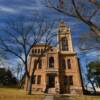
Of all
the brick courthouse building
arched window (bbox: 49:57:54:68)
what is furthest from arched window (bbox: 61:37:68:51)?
arched window (bbox: 49:57:54:68)

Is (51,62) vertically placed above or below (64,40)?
below

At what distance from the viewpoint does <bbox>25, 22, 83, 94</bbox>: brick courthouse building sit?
49344 millimetres

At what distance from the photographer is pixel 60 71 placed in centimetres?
5116

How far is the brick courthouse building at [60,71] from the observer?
162 feet

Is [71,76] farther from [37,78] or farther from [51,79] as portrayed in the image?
[37,78]

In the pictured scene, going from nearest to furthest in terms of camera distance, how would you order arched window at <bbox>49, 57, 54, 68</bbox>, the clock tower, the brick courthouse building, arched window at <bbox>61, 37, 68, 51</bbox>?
1. the brick courthouse building
2. arched window at <bbox>49, 57, 54, 68</bbox>
3. the clock tower
4. arched window at <bbox>61, 37, 68, 51</bbox>

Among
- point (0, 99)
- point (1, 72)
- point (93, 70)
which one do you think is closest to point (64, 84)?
point (93, 70)

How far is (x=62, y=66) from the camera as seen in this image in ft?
170

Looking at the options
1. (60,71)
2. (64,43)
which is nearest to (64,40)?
(64,43)

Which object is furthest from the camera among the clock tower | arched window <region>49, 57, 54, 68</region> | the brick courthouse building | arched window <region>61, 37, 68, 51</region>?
arched window <region>61, 37, 68, 51</region>

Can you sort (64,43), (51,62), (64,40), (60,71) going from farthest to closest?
1. (64,40)
2. (64,43)
3. (51,62)
4. (60,71)

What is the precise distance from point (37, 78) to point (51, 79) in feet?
11.8

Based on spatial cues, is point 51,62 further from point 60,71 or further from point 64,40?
point 64,40

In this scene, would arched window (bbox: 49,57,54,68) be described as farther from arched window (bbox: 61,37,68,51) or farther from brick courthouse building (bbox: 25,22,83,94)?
arched window (bbox: 61,37,68,51)
